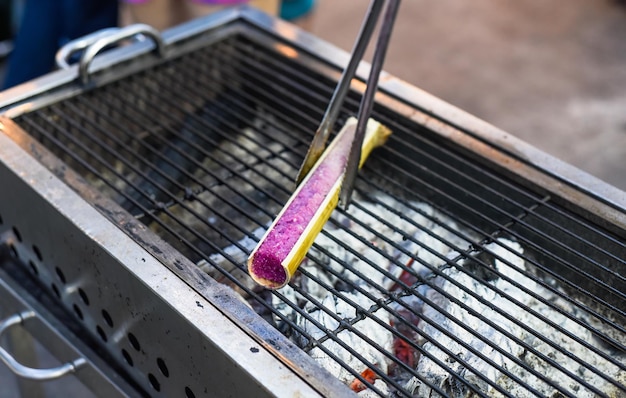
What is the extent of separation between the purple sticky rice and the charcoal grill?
0.05 meters

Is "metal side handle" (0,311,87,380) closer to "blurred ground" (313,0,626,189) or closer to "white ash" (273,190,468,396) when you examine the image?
"white ash" (273,190,468,396)

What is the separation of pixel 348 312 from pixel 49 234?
0.62 meters

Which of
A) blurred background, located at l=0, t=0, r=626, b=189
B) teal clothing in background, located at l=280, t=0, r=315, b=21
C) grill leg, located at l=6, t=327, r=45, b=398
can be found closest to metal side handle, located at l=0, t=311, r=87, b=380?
grill leg, located at l=6, t=327, r=45, b=398

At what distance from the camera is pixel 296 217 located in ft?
4.12

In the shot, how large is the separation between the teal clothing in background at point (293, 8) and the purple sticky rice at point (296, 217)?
6.58 feet

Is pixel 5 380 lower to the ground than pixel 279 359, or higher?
lower

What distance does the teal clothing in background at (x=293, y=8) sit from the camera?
326 cm

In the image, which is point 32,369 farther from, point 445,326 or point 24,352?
point 445,326

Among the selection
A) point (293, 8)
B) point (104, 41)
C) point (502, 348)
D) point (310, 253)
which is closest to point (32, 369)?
point (310, 253)

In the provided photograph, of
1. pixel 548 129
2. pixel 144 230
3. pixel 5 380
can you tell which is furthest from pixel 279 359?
pixel 548 129

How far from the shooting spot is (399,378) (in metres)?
1.27

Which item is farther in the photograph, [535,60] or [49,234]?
[535,60]

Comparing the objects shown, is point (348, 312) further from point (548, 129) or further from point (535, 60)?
point (535, 60)

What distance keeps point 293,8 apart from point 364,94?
224cm
